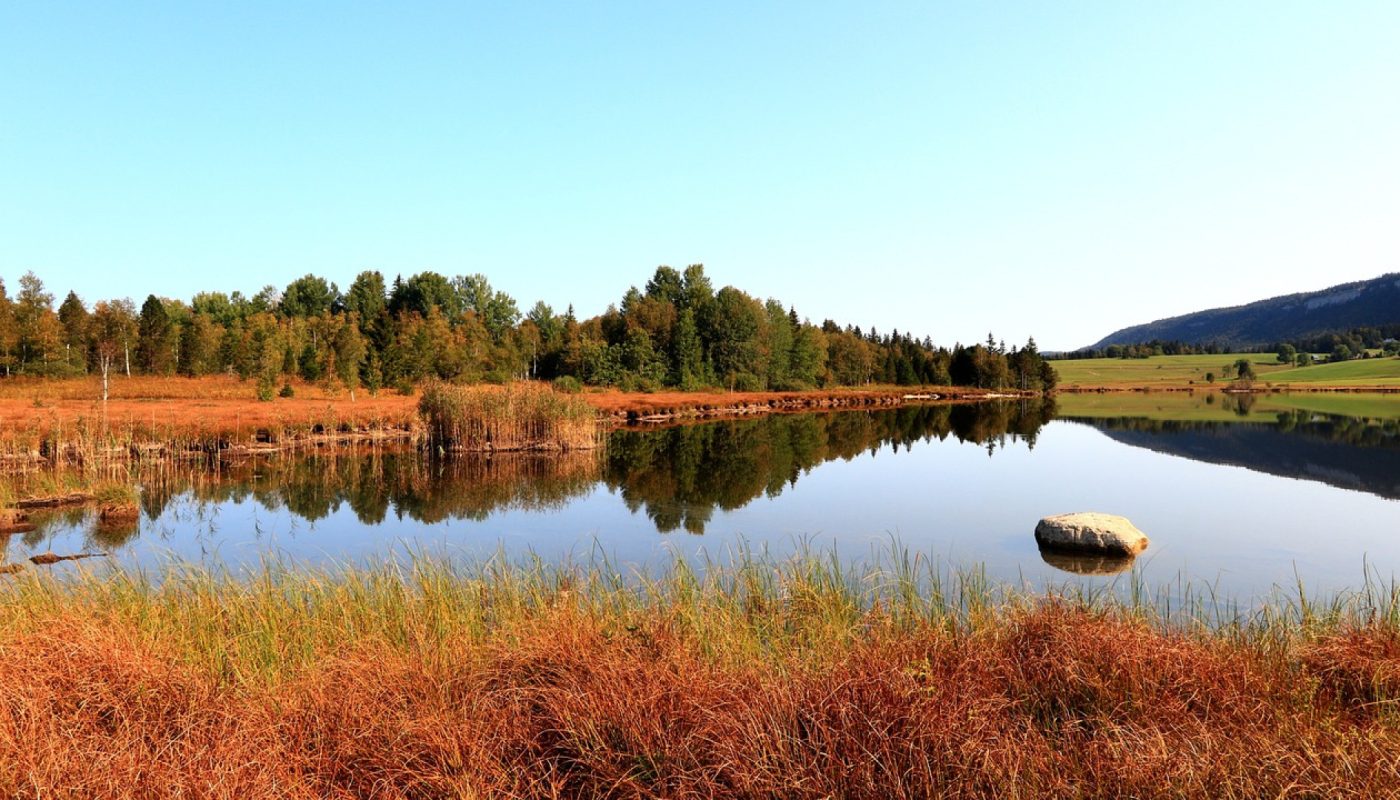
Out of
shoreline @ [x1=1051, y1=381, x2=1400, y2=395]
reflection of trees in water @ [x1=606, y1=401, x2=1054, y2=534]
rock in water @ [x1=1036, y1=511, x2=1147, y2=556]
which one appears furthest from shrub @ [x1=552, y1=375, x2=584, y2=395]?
shoreline @ [x1=1051, y1=381, x2=1400, y2=395]

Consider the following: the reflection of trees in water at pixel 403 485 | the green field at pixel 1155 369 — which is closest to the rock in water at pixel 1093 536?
the reflection of trees in water at pixel 403 485

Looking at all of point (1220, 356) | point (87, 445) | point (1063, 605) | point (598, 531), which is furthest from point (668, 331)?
point (1220, 356)

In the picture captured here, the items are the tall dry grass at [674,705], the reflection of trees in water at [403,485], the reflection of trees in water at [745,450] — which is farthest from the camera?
the reflection of trees in water at [745,450]

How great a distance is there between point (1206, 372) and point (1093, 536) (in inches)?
5221

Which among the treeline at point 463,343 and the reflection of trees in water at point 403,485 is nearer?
the reflection of trees in water at point 403,485

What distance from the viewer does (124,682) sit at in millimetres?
4676

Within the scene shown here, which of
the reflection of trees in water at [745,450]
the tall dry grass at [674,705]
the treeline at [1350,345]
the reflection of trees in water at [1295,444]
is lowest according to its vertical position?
the reflection of trees in water at [1295,444]

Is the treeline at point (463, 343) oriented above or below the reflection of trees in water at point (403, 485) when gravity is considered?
above

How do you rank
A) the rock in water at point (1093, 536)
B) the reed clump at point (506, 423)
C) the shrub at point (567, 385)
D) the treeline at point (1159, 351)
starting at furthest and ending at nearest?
the treeline at point (1159, 351) → the shrub at point (567, 385) → the reed clump at point (506, 423) → the rock in water at point (1093, 536)

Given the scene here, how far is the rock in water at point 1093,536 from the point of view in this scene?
12500 mm

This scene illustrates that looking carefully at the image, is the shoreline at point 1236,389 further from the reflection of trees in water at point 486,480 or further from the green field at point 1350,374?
the reflection of trees in water at point 486,480

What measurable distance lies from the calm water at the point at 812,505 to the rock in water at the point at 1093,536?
414 millimetres

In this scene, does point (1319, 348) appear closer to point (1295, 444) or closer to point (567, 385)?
point (1295, 444)

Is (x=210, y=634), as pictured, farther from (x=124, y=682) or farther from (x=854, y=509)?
(x=854, y=509)
